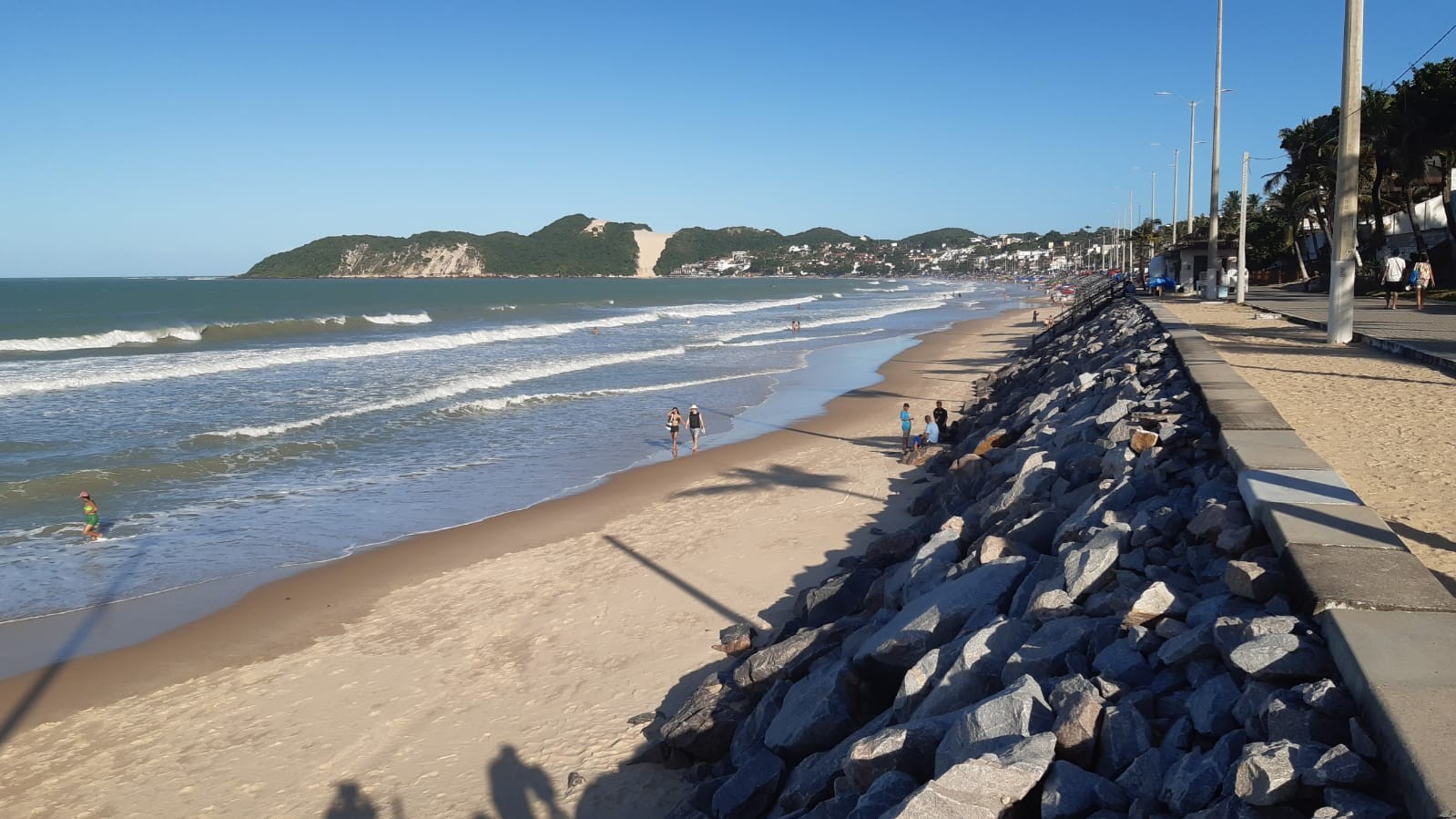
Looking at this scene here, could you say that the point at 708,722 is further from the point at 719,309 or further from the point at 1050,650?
the point at 719,309

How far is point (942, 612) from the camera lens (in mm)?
6160

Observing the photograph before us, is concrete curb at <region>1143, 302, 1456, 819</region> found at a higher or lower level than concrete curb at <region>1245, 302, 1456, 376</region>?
higher

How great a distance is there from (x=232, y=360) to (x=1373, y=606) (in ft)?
135

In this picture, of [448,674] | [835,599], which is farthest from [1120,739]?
[448,674]

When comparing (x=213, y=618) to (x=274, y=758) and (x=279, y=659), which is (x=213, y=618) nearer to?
(x=279, y=659)

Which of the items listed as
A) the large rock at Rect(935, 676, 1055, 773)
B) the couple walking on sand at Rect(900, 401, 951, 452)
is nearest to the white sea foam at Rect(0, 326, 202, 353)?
the couple walking on sand at Rect(900, 401, 951, 452)

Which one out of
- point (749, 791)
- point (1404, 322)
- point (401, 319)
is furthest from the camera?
point (401, 319)

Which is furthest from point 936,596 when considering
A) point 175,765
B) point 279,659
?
point 279,659

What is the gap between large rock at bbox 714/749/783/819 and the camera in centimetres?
523

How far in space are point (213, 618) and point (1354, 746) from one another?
10.7 m

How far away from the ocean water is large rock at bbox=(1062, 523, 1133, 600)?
10011 mm

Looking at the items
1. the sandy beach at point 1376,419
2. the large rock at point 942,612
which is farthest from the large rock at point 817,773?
the sandy beach at point 1376,419

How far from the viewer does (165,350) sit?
4353 cm

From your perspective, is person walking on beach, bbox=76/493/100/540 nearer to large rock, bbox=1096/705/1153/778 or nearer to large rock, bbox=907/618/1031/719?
large rock, bbox=907/618/1031/719
